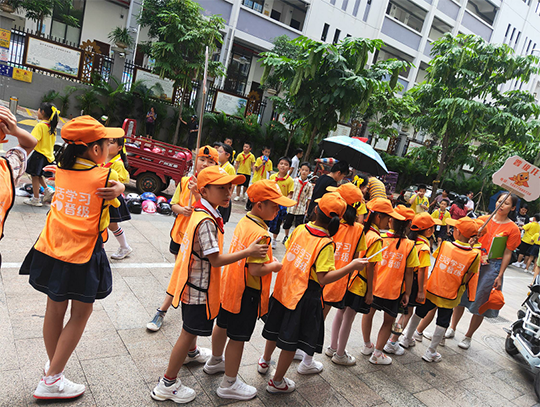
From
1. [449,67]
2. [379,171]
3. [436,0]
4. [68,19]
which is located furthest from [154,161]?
[436,0]

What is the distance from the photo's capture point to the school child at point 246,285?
2570 millimetres

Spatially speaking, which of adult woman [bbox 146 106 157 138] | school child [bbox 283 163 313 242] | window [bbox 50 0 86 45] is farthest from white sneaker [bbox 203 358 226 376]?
window [bbox 50 0 86 45]

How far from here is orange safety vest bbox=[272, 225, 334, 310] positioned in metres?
2.79

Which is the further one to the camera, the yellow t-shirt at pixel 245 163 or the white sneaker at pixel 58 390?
the yellow t-shirt at pixel 245 163

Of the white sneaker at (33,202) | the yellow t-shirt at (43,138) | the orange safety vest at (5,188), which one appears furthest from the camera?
the white sneaker at (33,202)

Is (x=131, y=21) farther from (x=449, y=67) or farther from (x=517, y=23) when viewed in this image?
(x=517, y=23)

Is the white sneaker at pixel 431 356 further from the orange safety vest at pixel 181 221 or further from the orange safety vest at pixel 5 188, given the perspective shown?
the orange safety vest at pixel 5 188

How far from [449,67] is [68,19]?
58.8 ft

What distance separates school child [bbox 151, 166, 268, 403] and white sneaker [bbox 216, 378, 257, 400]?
44cm

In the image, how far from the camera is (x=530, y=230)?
11.5 meters

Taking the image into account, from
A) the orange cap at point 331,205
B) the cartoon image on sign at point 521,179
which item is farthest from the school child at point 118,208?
the cartoon image on sign at point 521,179

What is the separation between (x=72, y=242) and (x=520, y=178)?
504 cm

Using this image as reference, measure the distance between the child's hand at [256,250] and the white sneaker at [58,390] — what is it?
1457 millimetres

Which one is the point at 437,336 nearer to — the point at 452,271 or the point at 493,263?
the point at 452,271
